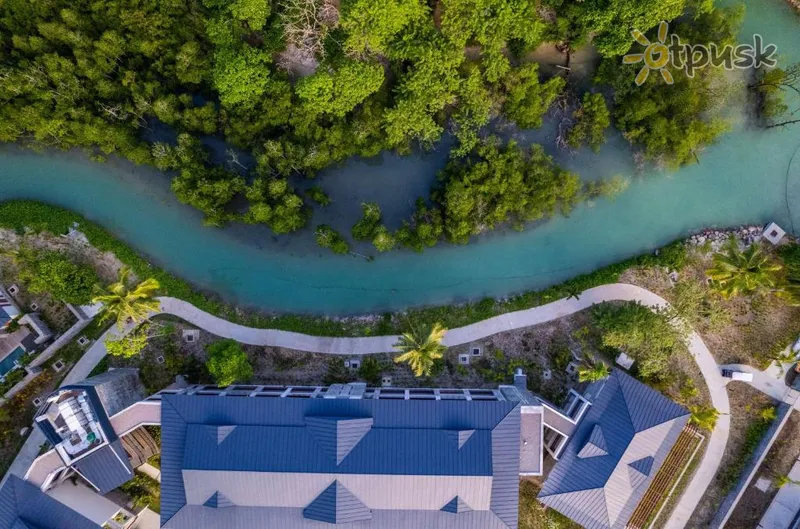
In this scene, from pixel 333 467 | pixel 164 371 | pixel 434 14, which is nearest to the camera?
pixel 333 467

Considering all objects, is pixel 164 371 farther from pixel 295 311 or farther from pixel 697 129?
pixel 697 129

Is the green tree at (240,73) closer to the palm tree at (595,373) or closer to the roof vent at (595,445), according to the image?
the palm tree at (595,373)

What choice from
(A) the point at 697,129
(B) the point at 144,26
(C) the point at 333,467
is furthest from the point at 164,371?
(A) the point at 697,129

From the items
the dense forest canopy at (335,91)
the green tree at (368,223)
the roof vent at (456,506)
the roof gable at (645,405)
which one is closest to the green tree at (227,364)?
the dense forest canopy at (335,91)

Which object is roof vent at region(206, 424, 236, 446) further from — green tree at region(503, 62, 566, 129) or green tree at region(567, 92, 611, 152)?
green tree at region(567, 92, 611, 152)

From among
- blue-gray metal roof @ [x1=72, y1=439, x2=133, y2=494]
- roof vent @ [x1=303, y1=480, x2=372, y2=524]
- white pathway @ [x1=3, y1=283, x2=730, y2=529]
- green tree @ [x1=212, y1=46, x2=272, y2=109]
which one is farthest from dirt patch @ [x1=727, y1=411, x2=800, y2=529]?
green tree @ [x1=212, y1=46, x2=272, y2=109]

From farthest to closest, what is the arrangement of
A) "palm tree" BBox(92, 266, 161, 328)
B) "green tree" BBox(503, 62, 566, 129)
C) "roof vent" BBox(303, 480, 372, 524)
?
"green tree" BBox(503, 62, 566, 129) < "palm tree" BBox(92, 266, 161, 328) < "roof vent" BBox(303, 480, 372, 524)
